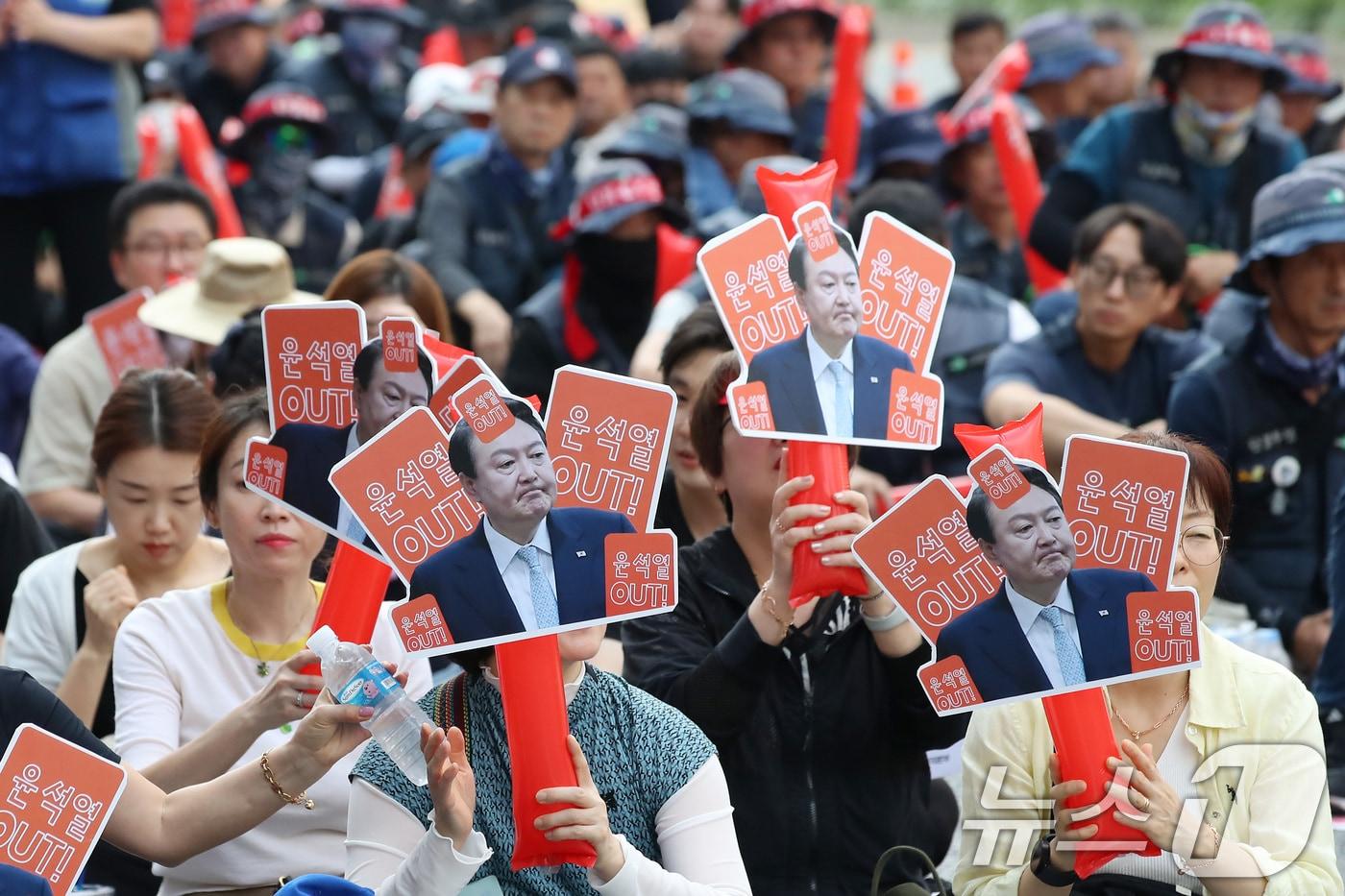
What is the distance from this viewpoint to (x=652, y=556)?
2.80 m

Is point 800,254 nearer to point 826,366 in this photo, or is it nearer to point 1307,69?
point 826,366

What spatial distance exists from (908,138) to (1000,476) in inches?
224

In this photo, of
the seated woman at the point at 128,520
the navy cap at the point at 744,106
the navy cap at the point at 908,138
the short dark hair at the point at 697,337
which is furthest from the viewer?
the navy cap at the point at 908,138

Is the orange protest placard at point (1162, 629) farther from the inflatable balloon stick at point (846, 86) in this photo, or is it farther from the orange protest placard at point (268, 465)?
the inflatable balloon stick at point (846, 86)

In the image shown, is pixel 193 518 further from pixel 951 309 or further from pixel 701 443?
pixel 951 309

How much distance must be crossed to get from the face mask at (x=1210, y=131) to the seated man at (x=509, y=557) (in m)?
4.35

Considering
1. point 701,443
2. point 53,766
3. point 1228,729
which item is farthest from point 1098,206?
point 53,766

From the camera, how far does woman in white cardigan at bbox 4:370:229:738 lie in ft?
13.1

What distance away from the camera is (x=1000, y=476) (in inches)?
107

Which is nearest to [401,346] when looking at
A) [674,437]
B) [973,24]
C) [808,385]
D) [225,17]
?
[808,385]

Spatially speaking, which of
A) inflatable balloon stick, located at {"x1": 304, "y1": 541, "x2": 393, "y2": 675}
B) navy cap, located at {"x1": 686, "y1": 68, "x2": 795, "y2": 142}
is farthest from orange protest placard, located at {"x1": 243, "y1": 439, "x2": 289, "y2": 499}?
navy cap, located at {"x1": 686, "y1": 68, "x2": 795, "y2": 142}

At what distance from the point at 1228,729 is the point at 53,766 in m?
1.74

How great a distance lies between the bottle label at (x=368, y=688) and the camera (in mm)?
2734

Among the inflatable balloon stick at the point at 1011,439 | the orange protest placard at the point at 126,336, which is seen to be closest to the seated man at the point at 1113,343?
the orange protest placard at the point at 126,336
